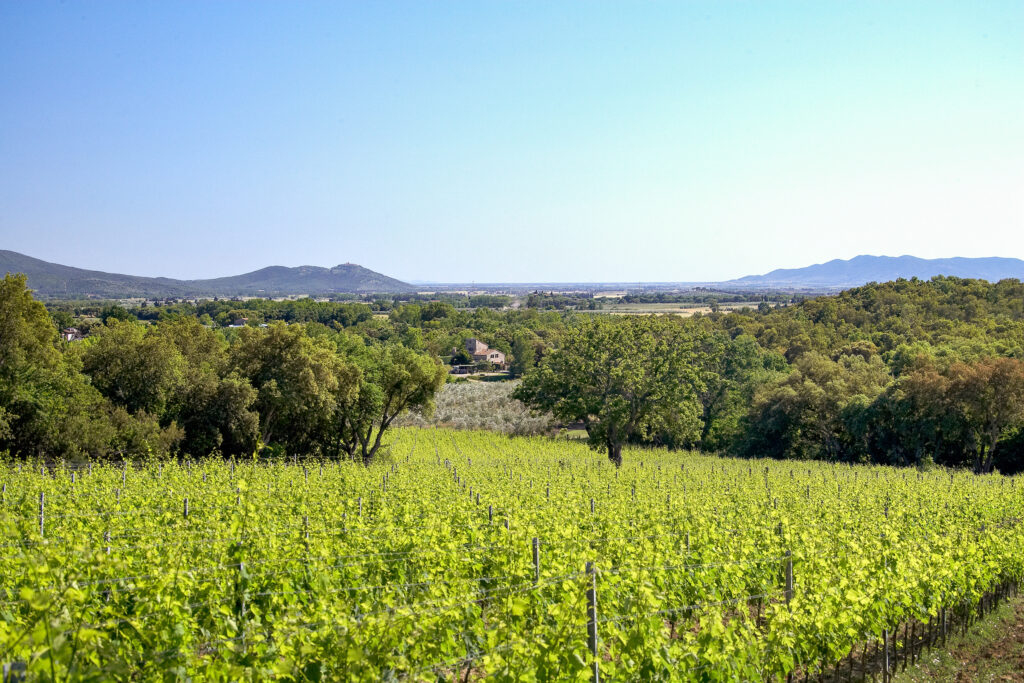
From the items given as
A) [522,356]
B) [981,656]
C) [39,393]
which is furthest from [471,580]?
[522,356]

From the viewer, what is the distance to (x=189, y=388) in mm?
27219

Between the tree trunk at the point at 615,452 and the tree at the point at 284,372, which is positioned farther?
the tree trunk at the point at 615,452

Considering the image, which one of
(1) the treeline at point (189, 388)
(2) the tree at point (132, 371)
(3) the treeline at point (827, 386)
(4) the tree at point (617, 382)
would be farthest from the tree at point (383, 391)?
(2) the tree at point (132, 371)

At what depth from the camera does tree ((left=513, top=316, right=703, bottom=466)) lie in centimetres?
3114

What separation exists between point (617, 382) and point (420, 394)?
9065mm

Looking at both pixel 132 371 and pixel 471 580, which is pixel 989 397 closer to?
pixel 471 580

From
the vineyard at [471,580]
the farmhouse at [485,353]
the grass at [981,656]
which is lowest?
the farmhouse at [485,353]

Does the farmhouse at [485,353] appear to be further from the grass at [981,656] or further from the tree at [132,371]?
the grass at [981,656]

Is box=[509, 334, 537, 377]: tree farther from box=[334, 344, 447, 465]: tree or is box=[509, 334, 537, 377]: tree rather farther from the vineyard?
the vineyard

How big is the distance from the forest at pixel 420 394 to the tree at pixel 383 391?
7 centimetres

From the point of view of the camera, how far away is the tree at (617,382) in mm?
31141

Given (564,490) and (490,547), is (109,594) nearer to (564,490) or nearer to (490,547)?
(490,547)

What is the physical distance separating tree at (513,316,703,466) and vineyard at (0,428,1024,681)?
1603cm

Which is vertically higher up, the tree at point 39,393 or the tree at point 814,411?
the tree at point 39,393
